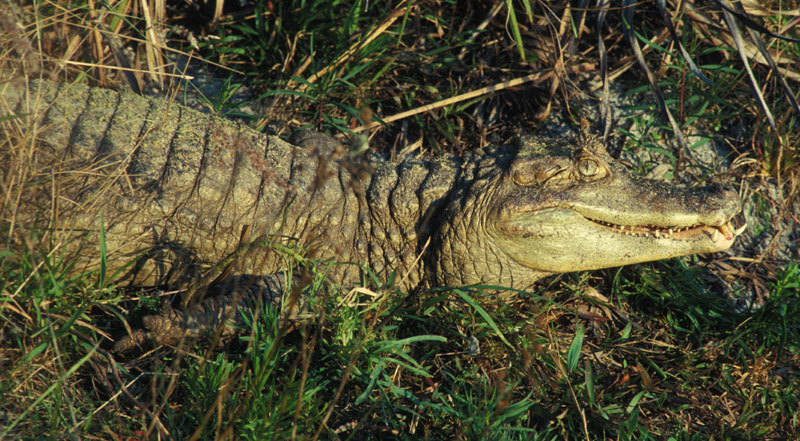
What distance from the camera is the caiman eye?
316 centimetres

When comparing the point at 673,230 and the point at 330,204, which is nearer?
the point at 673,230

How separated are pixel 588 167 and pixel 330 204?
142 centimetres

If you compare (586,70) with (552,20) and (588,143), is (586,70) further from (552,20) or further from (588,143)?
(588,143)

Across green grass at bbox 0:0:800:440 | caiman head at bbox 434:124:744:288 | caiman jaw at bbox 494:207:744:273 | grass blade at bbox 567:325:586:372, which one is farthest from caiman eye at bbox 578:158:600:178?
grass blade at bbox 567:325:586:372

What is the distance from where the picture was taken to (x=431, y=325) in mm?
3061

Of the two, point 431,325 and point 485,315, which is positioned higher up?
point 485,315

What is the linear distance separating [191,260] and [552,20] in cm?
300

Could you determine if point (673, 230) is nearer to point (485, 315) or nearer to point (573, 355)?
point (573, 355)

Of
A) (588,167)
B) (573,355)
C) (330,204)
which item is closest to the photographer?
(573,355)

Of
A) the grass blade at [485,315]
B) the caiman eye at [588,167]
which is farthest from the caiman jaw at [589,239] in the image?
the grass blade at [485,315]

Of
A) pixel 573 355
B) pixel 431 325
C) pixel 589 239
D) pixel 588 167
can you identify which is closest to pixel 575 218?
pixel 589 239

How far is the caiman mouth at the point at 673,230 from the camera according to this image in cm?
313

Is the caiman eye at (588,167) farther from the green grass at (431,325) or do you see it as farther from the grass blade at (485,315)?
the grass blade at (485,315)

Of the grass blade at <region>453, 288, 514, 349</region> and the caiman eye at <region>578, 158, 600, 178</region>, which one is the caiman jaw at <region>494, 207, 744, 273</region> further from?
the grass blade at <region>453, 288, 514, 349</region>
